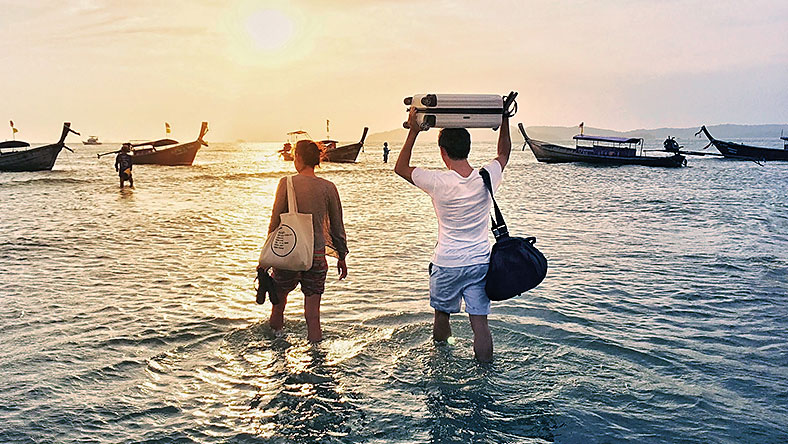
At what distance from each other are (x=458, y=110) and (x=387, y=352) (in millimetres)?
2601

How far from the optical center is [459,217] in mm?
4141

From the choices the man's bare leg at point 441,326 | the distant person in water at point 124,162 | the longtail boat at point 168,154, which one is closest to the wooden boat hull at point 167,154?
the longtail boat at point 168,154

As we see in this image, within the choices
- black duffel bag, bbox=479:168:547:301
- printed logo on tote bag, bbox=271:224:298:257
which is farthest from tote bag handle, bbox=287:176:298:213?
black duffel bag, bbox=479:168:547:301

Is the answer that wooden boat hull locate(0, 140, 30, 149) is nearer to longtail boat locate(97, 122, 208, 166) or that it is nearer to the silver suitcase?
longtail boat locate(97, 122, 208, 166)

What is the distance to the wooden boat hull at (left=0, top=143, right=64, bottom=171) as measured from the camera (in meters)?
38.8

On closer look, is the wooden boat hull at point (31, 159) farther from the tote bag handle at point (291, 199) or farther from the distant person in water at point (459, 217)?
the distant person in water at point (459, 217)

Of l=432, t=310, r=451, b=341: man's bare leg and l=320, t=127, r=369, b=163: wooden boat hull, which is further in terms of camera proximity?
l=320, t=127, r=369, b=163: wooden boat hull

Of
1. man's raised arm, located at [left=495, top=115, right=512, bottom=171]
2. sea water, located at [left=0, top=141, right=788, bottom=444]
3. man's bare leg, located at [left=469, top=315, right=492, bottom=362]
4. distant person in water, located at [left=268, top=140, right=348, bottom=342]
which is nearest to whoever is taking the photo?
sea water, located at [left=0, top=141, right=788, bottom=444]

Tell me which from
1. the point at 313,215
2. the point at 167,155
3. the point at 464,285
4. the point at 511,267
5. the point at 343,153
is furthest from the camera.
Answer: the point at 343,153

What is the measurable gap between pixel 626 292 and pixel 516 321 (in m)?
2.36

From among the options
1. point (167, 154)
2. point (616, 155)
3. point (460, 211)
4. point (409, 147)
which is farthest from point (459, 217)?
point (167, 154)

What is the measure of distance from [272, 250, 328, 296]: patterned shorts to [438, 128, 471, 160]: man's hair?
1.57 m

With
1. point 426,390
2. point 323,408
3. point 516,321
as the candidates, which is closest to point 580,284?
point 516,321

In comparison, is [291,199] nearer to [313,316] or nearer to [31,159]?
[313,316]
